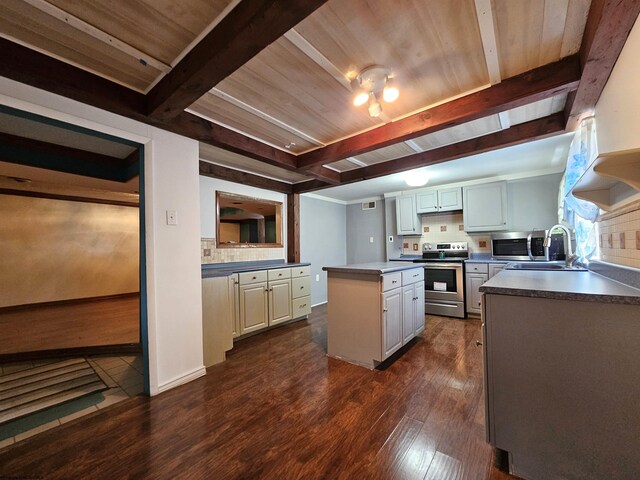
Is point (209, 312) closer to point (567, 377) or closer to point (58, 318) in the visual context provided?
point (567, 377)

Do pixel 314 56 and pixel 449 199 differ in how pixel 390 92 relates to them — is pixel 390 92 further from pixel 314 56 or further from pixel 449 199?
pixel 449 199

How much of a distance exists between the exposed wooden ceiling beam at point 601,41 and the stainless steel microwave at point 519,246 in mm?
2435

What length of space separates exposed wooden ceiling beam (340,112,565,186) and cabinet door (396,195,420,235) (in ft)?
4.74

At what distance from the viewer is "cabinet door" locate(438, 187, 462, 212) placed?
4.25 metres

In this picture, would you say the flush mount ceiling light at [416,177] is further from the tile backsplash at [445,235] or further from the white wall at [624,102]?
the white wall at [624,102]

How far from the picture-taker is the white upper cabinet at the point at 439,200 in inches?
168

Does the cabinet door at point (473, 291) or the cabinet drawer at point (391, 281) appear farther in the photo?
the cabinet door at point (473, 291)

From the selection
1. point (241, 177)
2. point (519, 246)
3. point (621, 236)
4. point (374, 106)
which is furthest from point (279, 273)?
point (519, 246)

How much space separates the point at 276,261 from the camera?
169 inches

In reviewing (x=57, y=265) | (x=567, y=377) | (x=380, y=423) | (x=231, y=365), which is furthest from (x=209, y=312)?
(x=57, y=265)

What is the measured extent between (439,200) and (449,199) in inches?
6.1

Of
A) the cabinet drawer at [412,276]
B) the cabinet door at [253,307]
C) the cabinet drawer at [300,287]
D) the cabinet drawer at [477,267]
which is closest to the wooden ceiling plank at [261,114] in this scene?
the cabinet drawer at [412,276]

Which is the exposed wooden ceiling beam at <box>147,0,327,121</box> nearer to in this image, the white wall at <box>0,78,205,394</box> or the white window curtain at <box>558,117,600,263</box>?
the white wall at <box>0,78,205,394</box>

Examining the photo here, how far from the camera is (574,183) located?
1.96m
